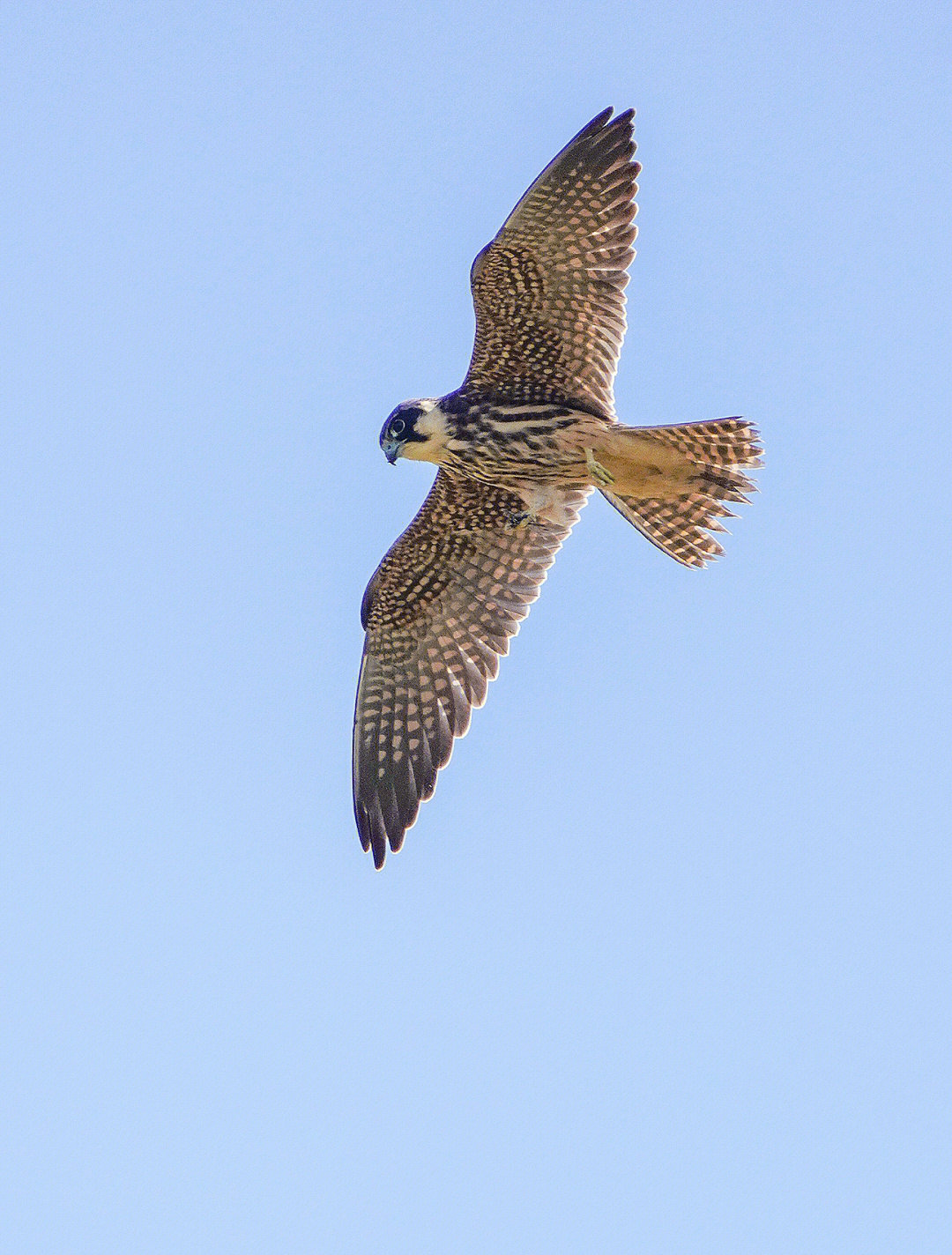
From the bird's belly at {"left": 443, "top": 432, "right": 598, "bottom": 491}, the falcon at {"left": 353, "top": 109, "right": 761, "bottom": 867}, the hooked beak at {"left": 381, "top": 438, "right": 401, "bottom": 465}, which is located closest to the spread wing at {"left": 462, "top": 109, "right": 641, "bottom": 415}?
the falcon at {"left": 353, "top": 109, "right": 761, "bottom": 867}

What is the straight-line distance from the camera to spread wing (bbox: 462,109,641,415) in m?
8.18

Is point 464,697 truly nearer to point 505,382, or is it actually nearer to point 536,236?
point 505,382

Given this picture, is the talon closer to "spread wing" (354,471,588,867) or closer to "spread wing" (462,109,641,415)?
"spread wing" (354,471,588,867)

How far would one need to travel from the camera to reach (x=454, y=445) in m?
8.67

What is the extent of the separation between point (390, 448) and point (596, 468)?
3.79 ft

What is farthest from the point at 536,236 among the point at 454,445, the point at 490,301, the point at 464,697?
the point at 464,697

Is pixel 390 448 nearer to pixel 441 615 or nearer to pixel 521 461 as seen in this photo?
pixel 521 461

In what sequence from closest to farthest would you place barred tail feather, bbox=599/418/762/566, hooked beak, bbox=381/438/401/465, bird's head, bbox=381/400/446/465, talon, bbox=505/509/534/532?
barred tail feather, bbox=599/418/762/566 → bird's head, bbox=381/400/446/465 → hooked beak, bbox=381/438/401/465 → talon, bbox=505/509/534/532

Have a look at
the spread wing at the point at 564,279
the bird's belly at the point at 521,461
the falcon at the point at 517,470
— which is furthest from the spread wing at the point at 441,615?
the spread wing at the point at 564,279

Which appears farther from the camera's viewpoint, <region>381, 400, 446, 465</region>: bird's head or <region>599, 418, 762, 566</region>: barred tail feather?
A: <region>381, 400, 446, 465</region>: bird's head

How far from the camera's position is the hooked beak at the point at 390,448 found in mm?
8820

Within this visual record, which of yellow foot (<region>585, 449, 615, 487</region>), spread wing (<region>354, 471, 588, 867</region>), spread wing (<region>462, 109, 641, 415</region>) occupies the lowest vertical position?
spread wing (<region>354, 471, 588, 867</region>)

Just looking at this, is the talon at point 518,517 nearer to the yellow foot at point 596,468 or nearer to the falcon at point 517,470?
the falcon at point 517,470

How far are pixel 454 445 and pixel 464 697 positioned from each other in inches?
57.4
